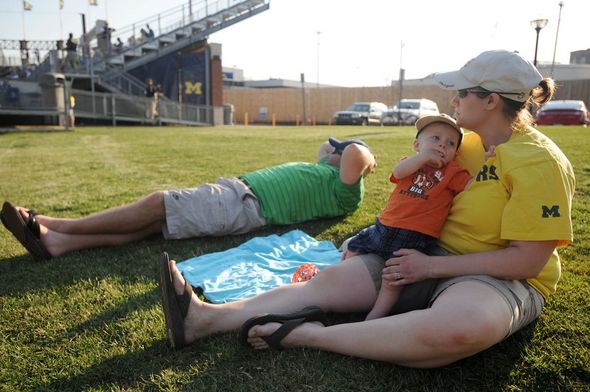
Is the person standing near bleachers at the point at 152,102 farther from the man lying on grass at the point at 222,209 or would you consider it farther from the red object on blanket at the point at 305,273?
the red object on blanket at the point at 305,273

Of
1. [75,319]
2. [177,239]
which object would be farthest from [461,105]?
[177,239]

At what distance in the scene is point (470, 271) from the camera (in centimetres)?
202

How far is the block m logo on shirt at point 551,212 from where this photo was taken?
6.15 ft

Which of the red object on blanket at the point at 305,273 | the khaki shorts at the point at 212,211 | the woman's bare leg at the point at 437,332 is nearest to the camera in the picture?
the woman's bare leg at the point at 437,332

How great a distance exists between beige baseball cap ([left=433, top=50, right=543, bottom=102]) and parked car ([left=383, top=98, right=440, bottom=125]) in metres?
27.6

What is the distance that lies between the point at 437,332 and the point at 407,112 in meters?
29.1

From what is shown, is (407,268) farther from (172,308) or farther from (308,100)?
(308,100)

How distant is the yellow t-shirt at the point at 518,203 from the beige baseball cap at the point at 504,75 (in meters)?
0.20

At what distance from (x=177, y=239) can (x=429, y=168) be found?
2332 mm

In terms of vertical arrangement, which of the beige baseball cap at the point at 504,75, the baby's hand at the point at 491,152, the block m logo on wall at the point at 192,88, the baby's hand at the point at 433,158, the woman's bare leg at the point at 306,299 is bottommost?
the woman's bare leg at the point at 306,299

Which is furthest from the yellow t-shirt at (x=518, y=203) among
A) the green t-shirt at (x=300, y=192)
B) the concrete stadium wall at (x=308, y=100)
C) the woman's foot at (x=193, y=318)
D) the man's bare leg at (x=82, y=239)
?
the concrete stadium wall at (x=308, y=100)

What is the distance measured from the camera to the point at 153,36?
28.3 metres

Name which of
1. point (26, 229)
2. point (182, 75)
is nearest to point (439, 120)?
point (26, 229)

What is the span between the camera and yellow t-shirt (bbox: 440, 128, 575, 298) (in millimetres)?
1885
